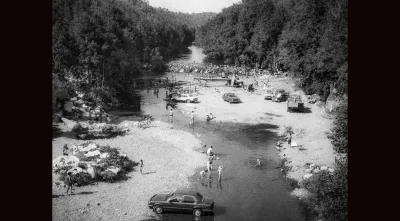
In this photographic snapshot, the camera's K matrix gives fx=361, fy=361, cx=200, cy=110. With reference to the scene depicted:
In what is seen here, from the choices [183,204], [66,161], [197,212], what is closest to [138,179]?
[66,161]

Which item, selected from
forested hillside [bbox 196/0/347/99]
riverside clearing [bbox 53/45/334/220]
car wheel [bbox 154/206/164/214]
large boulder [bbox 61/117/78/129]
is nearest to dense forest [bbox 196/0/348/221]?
forested hillside [bbox 196/0/347/99]

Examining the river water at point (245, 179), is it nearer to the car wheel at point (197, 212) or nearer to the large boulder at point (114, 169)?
the car wheel at point (197, 212)

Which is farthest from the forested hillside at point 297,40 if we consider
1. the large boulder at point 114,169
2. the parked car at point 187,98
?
the large boulder at point 114,169

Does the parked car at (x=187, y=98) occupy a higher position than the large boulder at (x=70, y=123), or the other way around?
the parked car at (x=187, y=98)

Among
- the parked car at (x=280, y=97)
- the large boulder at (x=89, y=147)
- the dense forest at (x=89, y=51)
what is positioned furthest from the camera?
the parked car at (x=280, y=97)

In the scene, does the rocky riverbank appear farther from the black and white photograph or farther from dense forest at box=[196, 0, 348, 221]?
dense forest at box=[196, 0, 348, 221]

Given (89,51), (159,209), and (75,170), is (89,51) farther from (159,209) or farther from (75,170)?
(159,209)
